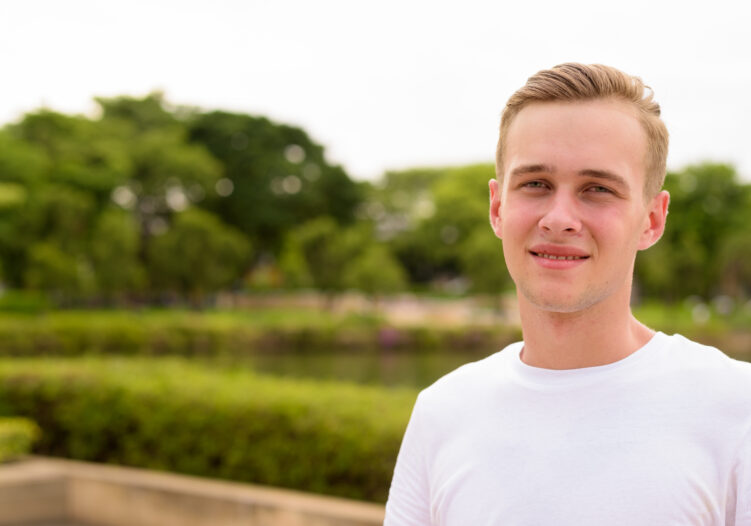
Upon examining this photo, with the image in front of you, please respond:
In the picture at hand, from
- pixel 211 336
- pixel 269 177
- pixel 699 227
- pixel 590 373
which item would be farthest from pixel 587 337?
pixel 699 227

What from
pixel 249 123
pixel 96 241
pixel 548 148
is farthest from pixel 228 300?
pixel 548 148

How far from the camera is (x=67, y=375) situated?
8.06 meters

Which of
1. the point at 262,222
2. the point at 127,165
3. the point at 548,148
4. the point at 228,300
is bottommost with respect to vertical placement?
the point at 228,300

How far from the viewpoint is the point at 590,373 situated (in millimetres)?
1374

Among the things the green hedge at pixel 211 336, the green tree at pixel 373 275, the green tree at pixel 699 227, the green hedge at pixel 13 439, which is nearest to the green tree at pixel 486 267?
the green tree at pixel 373 275

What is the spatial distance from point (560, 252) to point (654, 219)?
0.22 meters

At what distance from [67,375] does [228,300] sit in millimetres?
40263

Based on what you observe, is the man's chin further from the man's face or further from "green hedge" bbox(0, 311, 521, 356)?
"green hedge" bbox(0, 311, 521, 356)

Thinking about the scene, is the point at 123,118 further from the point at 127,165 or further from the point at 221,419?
the point at 221,419

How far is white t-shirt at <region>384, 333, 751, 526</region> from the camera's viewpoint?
126 cm

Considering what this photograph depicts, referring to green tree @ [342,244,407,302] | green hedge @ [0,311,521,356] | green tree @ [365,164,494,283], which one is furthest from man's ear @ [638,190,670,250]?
green tree @ [365,164,494,283]

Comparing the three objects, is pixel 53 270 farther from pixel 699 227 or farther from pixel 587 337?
pixel 587 337

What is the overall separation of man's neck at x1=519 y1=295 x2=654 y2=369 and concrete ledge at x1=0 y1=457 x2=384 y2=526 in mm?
3792

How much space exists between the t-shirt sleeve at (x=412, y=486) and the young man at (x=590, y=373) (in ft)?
0.19
